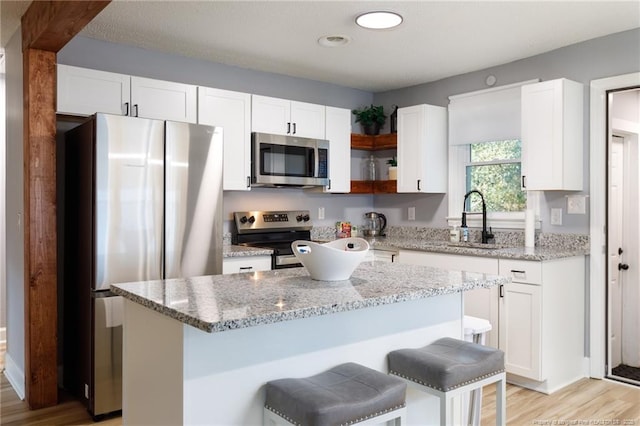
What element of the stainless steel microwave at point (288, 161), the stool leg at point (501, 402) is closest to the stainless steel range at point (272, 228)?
the stainless steel microwave at point (288, 161)

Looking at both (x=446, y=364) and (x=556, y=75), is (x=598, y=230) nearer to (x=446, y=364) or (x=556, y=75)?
(x=556, y=75)

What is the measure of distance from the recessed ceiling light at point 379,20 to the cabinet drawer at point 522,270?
176 cm

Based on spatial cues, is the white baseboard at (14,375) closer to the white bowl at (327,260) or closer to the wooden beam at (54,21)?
the wooden beam at (54,21)

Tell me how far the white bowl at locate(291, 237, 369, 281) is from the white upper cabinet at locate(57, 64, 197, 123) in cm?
198

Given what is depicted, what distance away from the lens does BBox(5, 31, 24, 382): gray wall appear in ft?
11.4

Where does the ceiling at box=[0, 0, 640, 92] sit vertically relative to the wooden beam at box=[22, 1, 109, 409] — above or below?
above

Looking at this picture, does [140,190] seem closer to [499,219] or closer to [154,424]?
[154,424]

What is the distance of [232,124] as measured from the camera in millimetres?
4051

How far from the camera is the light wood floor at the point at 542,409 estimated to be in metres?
2.97

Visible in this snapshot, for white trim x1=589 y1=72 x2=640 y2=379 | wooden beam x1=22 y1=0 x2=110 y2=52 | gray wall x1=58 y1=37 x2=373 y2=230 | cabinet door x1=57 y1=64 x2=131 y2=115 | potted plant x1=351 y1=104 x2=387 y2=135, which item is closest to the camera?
wooden beam x1=22 y1=0 x2=110 y2=52

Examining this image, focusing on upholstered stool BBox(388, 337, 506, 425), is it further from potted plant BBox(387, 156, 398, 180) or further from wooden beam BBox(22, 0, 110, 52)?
potted plant BBox(387, 156, 398, 180)

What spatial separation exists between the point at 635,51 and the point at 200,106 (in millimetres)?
3050

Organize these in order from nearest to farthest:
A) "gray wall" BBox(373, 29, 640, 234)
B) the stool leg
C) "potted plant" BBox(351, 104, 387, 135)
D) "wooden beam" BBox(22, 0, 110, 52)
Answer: the stool leg, "wooden beam" BBox(22, 0, 110, 52), "gray wall" BBox(373, 29, 640, 234), "potted plant" BBox(351, 104, 387, 135)

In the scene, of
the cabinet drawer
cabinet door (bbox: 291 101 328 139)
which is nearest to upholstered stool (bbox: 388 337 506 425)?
the cabinet drawer
